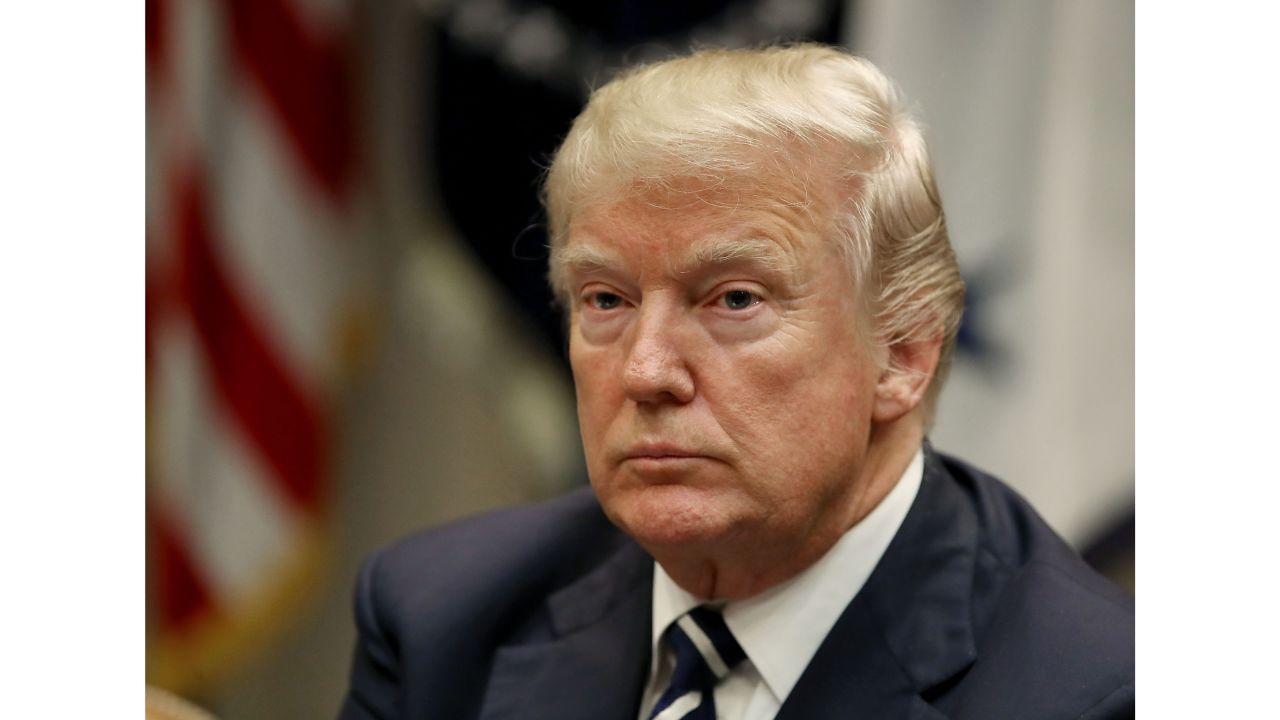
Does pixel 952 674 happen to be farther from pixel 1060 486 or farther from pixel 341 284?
pixel 341 284

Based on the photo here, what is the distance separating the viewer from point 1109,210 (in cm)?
210

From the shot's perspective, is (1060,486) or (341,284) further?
(341,284)

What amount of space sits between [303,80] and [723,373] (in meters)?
1.29

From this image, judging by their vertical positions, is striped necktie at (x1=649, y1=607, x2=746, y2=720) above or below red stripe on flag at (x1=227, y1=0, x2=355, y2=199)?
below

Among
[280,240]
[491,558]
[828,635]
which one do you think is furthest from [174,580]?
[828,635]

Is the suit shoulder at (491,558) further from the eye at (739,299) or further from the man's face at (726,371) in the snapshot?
the eye at (739,299)

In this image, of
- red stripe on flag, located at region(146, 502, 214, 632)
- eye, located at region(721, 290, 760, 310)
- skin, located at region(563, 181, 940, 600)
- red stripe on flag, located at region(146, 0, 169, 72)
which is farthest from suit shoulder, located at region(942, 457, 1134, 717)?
red stripe on flag, located at region(146, 0, 169, 72)

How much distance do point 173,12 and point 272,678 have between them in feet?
4.00

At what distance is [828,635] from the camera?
1.60 meters

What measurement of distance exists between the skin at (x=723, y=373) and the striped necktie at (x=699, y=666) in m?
0.14

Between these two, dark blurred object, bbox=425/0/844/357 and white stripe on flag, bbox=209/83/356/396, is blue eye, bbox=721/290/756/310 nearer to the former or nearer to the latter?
dark blurred object, bbox=425/0/844/357

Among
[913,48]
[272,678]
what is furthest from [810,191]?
[272,678]

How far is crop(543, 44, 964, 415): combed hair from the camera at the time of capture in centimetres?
150

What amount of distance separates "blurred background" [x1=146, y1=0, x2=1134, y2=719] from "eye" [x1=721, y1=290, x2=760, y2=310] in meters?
0.71
